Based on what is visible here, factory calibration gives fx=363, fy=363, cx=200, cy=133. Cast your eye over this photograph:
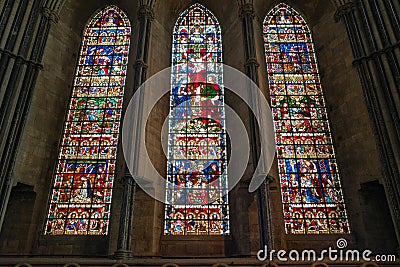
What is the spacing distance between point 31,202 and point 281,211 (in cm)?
646

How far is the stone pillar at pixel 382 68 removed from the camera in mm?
7710

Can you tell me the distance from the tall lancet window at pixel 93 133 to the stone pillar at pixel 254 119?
391cm

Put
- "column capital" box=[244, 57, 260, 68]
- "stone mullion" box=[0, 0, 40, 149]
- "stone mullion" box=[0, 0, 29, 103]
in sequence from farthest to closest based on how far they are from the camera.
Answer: "column capital" box=[244, 57, 260, 68], "stone mullion" box=[0, 0, 29, 103], "stone mullion" box=[0, 0, 40, 149]

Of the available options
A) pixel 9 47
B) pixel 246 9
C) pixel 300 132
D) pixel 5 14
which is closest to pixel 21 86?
pixel 9 47

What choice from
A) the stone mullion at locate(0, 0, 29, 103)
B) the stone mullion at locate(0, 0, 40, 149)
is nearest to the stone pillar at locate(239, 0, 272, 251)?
the stone mullion at locate(0, 0, 40, 149)

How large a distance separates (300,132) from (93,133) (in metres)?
5.99

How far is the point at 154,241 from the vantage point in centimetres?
880

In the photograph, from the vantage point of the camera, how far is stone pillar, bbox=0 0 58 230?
794 centimetres

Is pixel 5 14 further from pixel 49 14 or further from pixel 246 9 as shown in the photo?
pixel 246 9

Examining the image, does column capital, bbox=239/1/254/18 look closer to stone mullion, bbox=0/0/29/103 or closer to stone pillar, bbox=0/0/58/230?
stone pillar, bbox=0/0/58/230

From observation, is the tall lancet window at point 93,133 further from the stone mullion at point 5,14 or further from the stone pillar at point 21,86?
the stone mullion at point 5,14

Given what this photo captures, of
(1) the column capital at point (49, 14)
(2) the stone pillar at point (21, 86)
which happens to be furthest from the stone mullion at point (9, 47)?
(1) the column capital at point (49, 14)

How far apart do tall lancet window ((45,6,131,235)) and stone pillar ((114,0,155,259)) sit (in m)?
1.47

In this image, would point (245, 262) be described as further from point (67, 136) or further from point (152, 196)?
point (67, 136)
